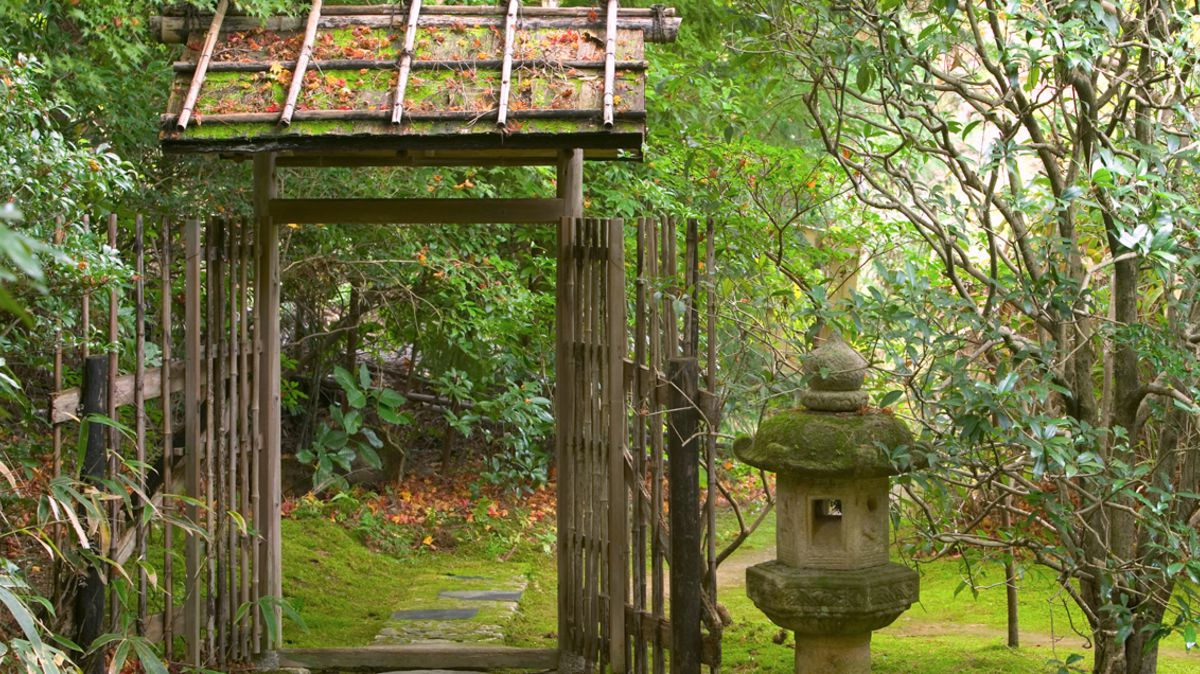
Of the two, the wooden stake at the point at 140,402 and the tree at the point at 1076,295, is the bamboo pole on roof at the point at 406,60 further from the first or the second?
the tree at the point at 1076,295

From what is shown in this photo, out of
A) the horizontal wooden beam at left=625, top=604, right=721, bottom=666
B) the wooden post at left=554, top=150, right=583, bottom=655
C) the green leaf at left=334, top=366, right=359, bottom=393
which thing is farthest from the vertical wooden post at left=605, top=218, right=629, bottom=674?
the green leaf at left=334, top=366, right=359, bottom=393

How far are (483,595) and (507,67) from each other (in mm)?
3681

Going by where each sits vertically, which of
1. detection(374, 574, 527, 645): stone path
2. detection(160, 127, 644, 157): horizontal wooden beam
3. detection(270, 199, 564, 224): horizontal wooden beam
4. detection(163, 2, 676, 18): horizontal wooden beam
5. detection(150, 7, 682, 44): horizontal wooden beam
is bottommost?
detection(374, 574, 527, 645): stone path

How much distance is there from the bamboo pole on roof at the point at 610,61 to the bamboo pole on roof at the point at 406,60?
2.50ft

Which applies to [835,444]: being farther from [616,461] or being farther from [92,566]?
[92,566]

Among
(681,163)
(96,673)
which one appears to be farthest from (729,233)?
(96,673)

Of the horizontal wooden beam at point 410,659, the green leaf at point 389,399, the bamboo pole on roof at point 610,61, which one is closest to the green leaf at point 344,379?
the green leaf at point 389,399

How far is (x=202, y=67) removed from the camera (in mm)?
4750

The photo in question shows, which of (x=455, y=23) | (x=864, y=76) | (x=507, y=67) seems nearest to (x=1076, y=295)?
(x=864, y=76)

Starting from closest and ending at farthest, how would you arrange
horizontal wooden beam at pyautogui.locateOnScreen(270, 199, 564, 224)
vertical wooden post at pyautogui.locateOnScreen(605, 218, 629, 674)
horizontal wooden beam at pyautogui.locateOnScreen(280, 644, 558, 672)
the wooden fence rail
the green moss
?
the green moss → the wooden fence rail → vertical wooden post at pyautogui.locateOnScreen(605, 218, 629, 674) → horizontal wooden beam at pyautogui.locateOnScreen(270, 199, 564, 224) → horizontal wooden beam at pyautogui.locateOnScreen(280, 644, 558, 672)

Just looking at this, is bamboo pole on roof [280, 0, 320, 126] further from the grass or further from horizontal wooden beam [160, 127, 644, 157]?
the grass

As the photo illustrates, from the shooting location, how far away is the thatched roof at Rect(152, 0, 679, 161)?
4484 millimetres

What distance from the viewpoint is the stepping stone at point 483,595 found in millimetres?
7195

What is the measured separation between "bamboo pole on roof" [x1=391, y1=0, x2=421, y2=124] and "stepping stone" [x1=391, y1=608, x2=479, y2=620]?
10.5 ft
